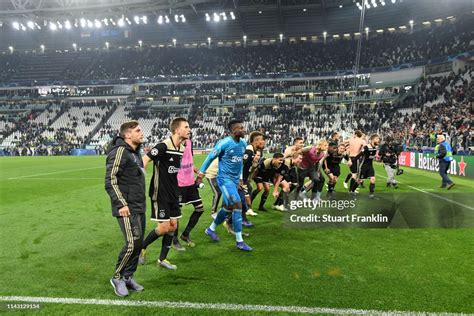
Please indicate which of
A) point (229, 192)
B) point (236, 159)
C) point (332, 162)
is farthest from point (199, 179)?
point (332, 162)

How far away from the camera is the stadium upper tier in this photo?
59.8m

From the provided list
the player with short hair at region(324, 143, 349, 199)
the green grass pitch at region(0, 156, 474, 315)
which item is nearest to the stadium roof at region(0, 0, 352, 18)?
the player with short hair at region(324, 143, 349, 199)

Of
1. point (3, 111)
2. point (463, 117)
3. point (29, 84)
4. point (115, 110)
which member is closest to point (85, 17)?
point (115, 110)

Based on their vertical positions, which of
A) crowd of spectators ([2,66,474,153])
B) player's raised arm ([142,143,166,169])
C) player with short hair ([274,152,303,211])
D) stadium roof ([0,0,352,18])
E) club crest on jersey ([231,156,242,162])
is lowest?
player with short hair ([274,152,303,211])

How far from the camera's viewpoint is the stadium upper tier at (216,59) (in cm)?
5978

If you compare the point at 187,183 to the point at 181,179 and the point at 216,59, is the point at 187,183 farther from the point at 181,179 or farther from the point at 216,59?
the point at 216,59

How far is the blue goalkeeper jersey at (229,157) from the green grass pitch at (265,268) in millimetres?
1352

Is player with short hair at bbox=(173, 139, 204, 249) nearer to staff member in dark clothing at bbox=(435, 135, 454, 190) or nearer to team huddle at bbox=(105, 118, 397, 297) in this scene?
team huddle at bbox=(105, 118, 397, 297)

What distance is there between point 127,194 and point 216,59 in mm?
69123

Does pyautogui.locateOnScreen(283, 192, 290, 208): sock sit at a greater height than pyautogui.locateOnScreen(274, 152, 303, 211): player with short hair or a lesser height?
lesser

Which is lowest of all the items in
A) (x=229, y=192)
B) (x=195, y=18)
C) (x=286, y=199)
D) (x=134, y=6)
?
(x=286, y=199)

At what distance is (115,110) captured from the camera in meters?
67.1

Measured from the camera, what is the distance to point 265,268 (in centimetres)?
561

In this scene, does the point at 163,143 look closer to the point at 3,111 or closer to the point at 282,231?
the point at 282,231
